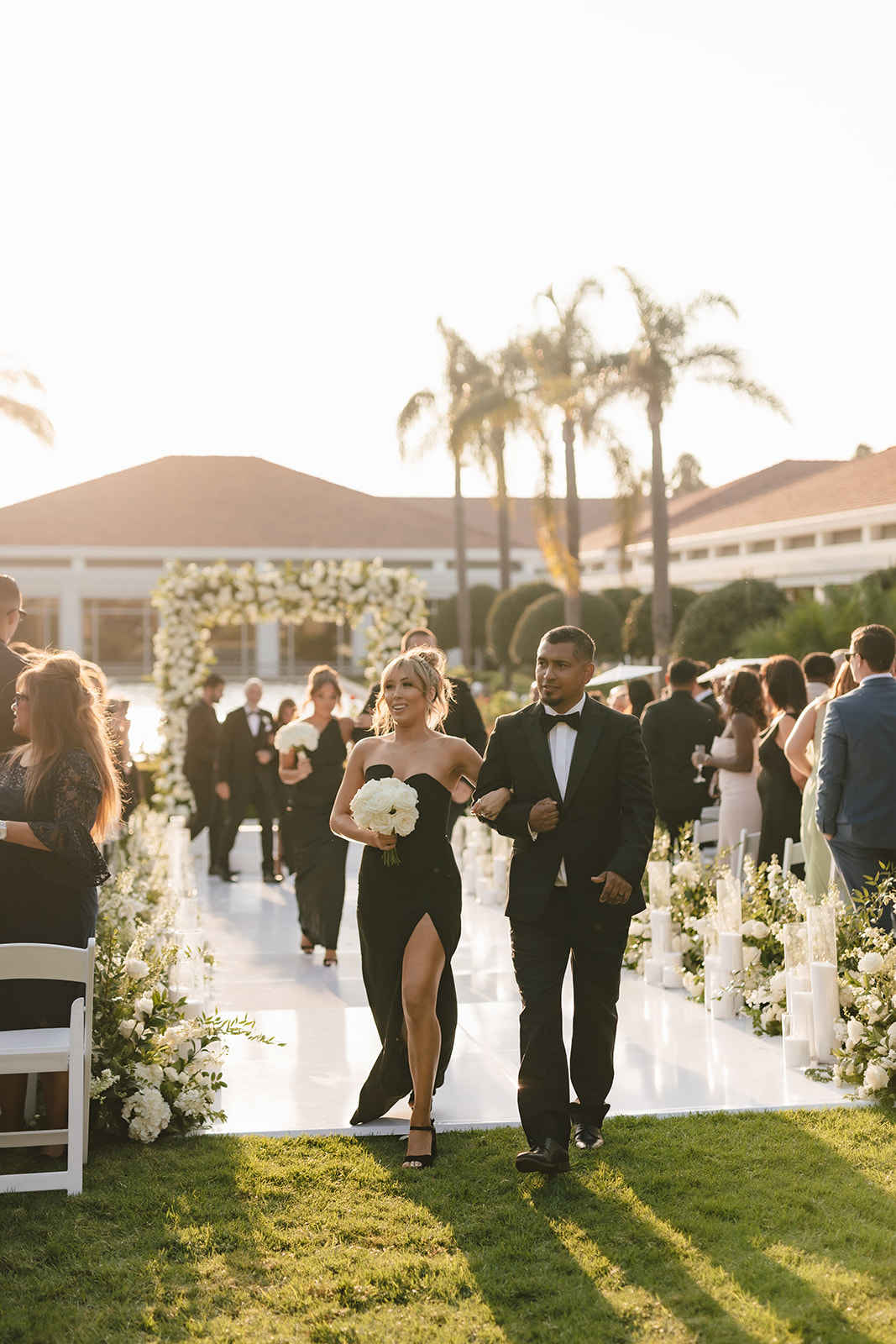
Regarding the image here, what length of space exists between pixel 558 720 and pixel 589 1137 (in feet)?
5.59

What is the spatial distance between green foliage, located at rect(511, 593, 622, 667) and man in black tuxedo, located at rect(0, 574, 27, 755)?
98.3 ft

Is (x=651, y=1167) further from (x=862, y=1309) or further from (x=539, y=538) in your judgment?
(x=539, y=538)

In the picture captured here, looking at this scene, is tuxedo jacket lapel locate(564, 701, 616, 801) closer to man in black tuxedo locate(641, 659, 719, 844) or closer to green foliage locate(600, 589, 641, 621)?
man in black tuxedo locate(641, 659, 719, 844)

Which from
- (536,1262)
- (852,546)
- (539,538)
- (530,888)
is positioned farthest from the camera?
(852,546)

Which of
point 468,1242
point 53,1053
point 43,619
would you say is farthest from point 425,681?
point 43,619

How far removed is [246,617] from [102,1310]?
1557 cm

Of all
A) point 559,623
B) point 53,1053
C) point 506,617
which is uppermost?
point 506,617

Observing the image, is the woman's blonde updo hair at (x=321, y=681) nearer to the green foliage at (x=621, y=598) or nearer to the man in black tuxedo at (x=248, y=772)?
the man in black tuxedo at (x=248, y=772)

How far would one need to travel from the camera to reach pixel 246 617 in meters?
19.2

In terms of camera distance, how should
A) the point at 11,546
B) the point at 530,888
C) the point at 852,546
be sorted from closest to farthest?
the point at 530,888 < the point at 852,546 < the point at 11,546

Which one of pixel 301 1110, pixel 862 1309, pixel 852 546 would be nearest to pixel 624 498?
pixel 852 546

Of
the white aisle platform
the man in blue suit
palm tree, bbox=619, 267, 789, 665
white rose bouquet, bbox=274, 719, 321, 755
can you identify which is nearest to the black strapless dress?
the white aisle platform

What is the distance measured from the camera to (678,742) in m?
9.95

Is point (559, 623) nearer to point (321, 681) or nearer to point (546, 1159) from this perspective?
point (321, 681)
